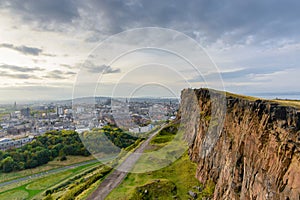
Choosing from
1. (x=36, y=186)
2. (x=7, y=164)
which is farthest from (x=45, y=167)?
(x=36, y=186)

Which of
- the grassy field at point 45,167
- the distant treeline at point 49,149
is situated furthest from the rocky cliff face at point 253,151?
the grassy field at point 45,167

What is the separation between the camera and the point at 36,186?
25.0 m

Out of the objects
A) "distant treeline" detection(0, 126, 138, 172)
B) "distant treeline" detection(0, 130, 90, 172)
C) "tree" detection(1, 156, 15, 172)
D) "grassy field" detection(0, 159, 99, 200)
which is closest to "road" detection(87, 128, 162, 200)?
"distant treeline" detection(0, 126, 138, 172)

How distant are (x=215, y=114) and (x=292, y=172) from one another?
8.50 m

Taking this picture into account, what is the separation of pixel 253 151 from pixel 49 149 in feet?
117

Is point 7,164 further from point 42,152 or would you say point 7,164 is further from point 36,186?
point 36,186

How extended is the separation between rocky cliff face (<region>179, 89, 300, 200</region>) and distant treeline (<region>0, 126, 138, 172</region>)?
15180 mm

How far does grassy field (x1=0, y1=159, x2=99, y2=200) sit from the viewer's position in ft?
75.0

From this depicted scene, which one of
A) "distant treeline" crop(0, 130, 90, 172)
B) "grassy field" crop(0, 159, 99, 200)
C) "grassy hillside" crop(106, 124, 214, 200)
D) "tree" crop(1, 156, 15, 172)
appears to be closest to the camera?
"grassy hillside" crop(106, 124, 214, 200)

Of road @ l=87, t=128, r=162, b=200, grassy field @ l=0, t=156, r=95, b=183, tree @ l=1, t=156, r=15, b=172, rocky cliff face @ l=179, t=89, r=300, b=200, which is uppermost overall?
rocky cliff face @ l=179, t=89, r=300, b=200

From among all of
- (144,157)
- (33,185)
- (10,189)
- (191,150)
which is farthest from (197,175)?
(10,189)

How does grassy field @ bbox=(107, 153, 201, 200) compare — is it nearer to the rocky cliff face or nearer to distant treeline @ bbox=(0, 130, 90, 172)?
the rocky cliff face

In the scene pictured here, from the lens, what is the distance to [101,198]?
13.5 metres

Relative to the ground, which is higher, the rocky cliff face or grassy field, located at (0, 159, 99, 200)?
the rocky cliff face
